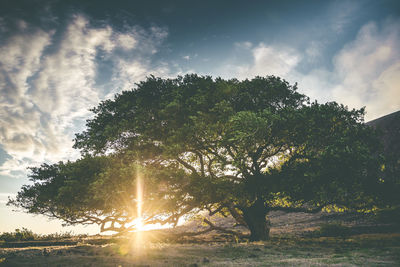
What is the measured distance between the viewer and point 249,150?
13.7 metres

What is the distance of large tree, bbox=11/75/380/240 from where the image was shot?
12.3m

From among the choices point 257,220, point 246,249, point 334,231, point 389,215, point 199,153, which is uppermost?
point 199,153

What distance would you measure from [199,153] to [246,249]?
7576 mm

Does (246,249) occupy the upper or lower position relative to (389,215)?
upper

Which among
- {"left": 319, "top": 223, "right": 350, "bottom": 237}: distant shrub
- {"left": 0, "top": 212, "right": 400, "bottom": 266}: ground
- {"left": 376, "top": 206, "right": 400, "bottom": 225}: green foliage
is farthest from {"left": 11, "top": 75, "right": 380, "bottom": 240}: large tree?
{"left": 376, "top": 206, "right": 400, "bottom": 225}: green foliage

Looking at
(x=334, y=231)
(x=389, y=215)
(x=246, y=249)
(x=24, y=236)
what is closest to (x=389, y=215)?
(x=389, y=215)

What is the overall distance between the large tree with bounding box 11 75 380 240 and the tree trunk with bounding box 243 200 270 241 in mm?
71

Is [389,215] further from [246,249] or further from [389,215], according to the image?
[246,249]

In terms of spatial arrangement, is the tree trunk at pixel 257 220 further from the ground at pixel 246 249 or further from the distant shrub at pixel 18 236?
the distant shrub at pixel 18 236

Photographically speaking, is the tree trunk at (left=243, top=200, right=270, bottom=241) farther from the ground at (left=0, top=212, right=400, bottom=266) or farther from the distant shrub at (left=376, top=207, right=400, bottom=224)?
the distant shrub at (left=376, top=207, right=400, bottom=224)

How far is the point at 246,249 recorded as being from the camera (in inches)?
440

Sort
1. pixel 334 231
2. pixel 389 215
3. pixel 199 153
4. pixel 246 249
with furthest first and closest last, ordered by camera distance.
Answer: pixel 389 215
pixel 334 231
pixel 199 153
pixel 246 249

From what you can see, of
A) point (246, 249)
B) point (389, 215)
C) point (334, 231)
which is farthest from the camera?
point (389, 215)

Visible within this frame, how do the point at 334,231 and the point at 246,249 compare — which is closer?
the point at 246,249
